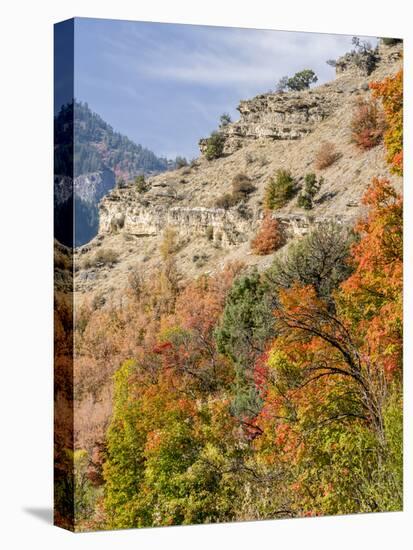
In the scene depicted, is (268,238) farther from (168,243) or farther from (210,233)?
(168,243)

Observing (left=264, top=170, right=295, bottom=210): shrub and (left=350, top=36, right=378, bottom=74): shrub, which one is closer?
(left=264, top=170, right=295, bottom=210): shrub

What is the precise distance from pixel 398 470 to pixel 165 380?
116 inches

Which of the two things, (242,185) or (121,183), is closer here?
(121,183)

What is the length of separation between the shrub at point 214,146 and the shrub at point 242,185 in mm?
339

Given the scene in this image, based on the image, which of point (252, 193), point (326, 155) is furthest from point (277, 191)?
point (326, 155)

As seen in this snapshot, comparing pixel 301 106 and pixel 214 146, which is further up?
pixel 301 106

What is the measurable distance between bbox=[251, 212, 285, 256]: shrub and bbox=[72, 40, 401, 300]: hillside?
0.24 feet

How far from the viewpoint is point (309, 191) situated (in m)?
14.2

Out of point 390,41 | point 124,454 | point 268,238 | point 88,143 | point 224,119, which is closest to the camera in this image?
point 88,143

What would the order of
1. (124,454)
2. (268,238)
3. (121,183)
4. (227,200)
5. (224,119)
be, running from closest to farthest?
(124,454)
(121,183)
(224,119)
(227,200)
(268,238)

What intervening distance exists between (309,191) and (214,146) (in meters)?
1.24

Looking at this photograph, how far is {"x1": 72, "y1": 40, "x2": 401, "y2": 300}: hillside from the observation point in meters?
13.2

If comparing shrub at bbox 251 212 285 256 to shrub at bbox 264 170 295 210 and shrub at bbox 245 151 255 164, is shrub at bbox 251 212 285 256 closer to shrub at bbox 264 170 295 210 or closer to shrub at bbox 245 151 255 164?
shrub at bbox 264 170 295 210

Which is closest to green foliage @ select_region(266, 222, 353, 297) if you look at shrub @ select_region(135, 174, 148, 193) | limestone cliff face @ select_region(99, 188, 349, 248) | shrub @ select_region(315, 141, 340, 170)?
limestone cliff face @ select_region(99, 188, 349, 248)
